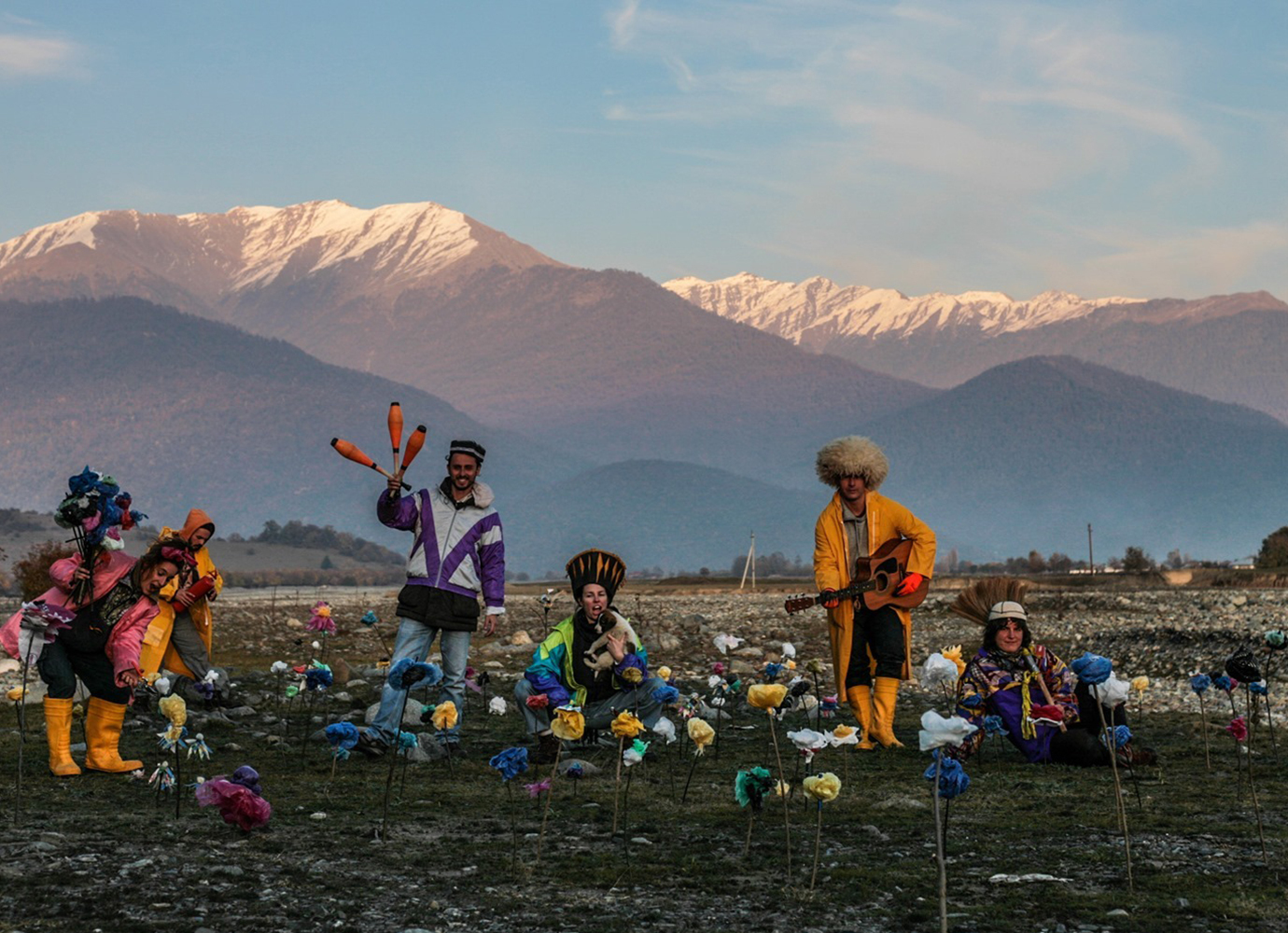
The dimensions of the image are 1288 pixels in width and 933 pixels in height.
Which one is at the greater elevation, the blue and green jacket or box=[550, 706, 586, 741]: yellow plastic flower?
the blue and green jacket

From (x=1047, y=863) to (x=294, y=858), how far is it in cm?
356

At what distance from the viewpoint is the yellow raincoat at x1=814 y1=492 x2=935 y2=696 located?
12.1 meters

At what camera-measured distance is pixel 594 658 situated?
11.2 meters

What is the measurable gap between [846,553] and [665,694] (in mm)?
2146

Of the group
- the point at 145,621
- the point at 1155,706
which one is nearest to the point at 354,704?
the point at 145,621

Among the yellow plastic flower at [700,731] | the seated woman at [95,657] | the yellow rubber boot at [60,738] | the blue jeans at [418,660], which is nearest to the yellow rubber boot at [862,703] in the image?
the blue jeans at [418,660]

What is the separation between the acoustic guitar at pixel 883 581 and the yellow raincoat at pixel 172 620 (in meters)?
4.67

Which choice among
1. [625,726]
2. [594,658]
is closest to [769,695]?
[625,726]

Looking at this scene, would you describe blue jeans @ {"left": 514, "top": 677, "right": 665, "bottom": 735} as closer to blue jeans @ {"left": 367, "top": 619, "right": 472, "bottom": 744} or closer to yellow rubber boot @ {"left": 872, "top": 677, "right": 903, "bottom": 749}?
blue jeans @ {"left": 367, "top": 619, "right": 472, "bottom": 744}

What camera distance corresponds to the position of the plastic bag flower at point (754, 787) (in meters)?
7.11

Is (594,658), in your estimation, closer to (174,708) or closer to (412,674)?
(412,674)

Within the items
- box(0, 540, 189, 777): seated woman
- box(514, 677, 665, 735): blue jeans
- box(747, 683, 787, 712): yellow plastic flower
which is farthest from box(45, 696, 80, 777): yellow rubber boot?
box(747, 683, 787, 712): yellow plastic flower

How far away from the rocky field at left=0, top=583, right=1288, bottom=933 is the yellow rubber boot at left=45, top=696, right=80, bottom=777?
143mm

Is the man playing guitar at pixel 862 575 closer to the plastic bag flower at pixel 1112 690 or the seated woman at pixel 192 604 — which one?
the plastic bag flower at pixel 1112 690
